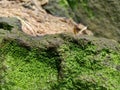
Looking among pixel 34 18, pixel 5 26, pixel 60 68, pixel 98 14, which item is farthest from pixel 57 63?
pixel 98 14

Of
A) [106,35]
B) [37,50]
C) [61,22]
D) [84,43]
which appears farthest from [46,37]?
[106,35]

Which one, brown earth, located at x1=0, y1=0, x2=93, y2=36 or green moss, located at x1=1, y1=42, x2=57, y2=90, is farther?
brown earth, located at x1=0, y1=0, x2=93, y2=36

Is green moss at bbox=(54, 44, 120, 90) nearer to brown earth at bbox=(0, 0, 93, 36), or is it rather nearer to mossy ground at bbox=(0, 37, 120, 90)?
mossy ground at bbox=(0, 37, 120, 90)

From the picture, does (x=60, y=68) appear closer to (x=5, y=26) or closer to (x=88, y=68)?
(x=88, y=68)

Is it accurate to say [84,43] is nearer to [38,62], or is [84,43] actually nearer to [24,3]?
[38,62]

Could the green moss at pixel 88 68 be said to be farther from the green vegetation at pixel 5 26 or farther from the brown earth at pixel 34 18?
the brown earth at pixel 34 18

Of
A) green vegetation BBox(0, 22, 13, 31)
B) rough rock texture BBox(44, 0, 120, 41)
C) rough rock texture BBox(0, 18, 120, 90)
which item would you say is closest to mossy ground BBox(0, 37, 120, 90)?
rough rock texture BBox(0, 18, 120, 90)
